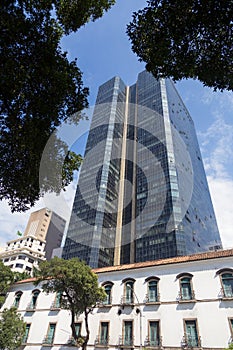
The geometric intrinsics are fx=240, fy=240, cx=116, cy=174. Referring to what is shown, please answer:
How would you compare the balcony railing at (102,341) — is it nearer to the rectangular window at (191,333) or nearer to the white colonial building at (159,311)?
the white colonial building at (159,311)

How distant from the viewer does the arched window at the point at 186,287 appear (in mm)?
20500

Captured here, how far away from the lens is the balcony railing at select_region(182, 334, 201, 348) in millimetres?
18281

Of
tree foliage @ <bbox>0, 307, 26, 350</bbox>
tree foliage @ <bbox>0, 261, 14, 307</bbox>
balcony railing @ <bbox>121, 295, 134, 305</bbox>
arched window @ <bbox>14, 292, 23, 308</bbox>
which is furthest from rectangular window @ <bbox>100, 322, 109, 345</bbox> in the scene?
tree foliage @ <bbox>0, 261, 14, 307</bbox>

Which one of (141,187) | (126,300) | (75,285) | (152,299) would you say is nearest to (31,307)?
(75,285)

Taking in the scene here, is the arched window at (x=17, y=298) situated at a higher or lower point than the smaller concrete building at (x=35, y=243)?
lower

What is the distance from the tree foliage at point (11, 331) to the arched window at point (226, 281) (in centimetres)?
2103

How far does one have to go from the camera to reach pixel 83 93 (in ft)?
38.3

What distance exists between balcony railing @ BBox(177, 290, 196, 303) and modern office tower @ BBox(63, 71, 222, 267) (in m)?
44.1

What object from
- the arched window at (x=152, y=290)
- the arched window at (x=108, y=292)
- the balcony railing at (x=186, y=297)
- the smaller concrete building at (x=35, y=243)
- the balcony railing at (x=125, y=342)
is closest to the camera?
the balcony railing at (x=186, y=297)

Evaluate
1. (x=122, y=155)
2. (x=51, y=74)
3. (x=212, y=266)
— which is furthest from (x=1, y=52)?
(x=122, y=155)

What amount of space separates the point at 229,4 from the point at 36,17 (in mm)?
7294

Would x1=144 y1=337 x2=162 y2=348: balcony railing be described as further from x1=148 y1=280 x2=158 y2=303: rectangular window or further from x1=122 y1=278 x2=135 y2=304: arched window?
x1=122 y1=278 x2=135 y2=304: arched window

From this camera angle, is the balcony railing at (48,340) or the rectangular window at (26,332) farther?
the rectangular window at (26,332)

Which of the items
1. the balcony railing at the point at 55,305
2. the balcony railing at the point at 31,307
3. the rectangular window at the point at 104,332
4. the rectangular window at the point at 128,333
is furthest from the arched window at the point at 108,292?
the balcony railing at the point at 31,307
